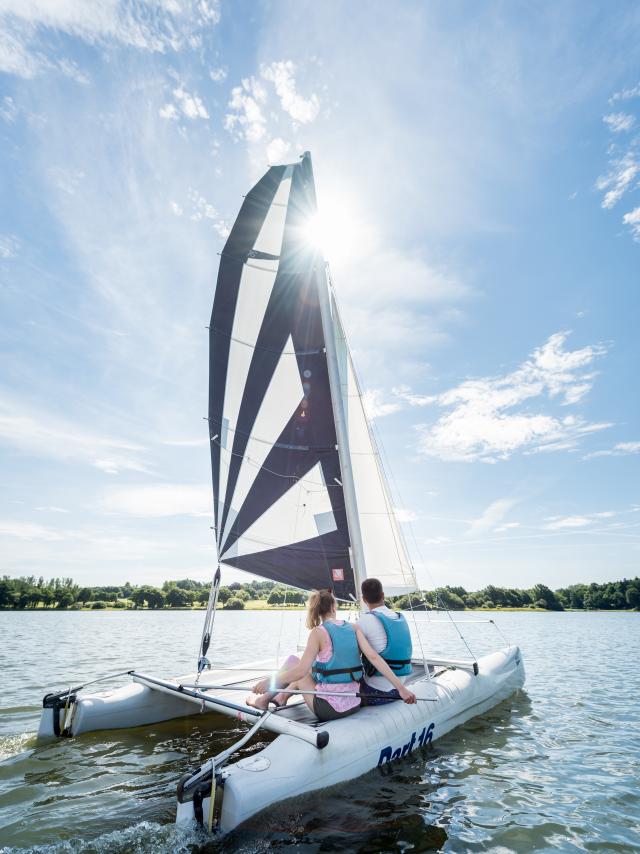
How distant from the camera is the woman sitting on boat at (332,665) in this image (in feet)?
17.4

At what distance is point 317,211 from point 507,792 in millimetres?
9685

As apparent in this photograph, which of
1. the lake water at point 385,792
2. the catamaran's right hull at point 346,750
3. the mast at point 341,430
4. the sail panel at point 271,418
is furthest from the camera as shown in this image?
the sail panel at point 271,418

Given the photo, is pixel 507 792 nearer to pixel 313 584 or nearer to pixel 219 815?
pixel 219 815

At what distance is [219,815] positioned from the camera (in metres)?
3.84

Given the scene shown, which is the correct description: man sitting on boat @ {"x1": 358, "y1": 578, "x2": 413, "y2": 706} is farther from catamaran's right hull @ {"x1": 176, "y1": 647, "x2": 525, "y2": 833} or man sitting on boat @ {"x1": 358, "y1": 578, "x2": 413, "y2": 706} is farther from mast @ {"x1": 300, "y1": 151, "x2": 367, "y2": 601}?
mast @ {"x1": 300, "y1": 151, "x2": 367, "y2": 601}

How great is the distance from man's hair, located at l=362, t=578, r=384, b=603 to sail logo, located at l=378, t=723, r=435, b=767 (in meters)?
1.62

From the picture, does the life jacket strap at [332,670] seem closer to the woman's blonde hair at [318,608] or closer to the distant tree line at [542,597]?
the woman's blonde hair at [318,608]

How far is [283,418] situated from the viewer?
9.09 metres

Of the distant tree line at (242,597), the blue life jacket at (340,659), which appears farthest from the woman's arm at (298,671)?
the distant tree line at (242,597)

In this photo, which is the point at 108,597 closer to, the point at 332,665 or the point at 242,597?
the point at 242,597

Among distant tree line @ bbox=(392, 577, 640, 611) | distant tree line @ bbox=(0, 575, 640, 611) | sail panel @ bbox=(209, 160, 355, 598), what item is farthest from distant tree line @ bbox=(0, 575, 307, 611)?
sail panel @ bbox=(209, 160, 355, 598)

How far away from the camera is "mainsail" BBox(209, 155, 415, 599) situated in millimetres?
8711

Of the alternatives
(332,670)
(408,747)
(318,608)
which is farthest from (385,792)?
(318,608)

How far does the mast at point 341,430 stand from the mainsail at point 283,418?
11 centimetres
